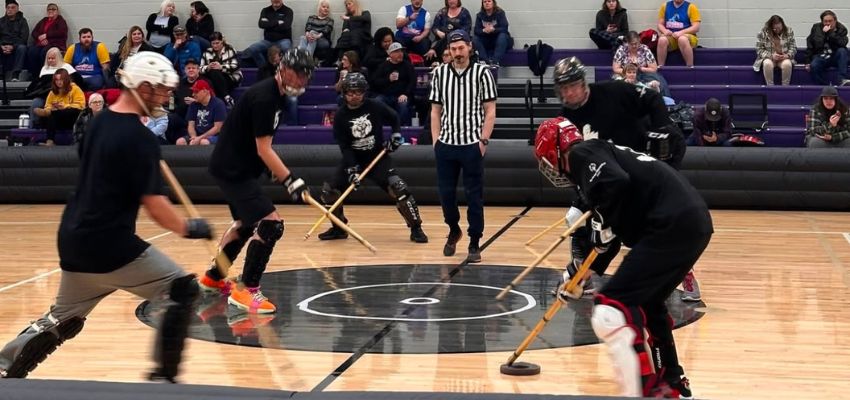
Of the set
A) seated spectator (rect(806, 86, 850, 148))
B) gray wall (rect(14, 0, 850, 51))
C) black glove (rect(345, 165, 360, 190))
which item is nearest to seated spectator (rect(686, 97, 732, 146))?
seated spectator (rect(806, 86, 850, 148))

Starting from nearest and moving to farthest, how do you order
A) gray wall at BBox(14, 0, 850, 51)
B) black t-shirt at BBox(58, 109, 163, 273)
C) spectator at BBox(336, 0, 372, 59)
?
1. black t-shirt at BBox(58, 109, 163, 273)
2. spectator at BBox(336, 0, 372, 59)
3. gray wall at BBox(14, 0, 850, 51)

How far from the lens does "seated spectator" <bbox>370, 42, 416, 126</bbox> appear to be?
16781 millimetres

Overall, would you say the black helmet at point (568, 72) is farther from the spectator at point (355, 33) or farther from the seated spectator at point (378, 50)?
the spectator at point (355, 33)

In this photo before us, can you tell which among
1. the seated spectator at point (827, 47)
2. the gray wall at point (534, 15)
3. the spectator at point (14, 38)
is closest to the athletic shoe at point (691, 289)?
the seated spectator at point (827, 47)

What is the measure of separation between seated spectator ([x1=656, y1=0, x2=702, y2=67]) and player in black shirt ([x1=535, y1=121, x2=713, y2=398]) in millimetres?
12150

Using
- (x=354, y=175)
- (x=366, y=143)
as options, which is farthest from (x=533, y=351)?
(x=366, y=143)

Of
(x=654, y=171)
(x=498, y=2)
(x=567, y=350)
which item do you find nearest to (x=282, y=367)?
(x=567, y=350)

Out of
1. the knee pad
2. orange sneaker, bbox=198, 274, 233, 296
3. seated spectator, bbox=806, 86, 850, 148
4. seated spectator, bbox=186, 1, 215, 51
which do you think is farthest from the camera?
seated spectator, bbox=186, 1, 215, 51

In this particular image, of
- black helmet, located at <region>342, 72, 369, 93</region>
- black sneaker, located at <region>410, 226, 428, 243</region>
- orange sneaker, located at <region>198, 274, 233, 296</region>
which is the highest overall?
black helmet, located at <region>342, 72, 369, 93</region>

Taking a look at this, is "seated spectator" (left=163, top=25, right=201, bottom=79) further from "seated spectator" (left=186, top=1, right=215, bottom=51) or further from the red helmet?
the red helmet

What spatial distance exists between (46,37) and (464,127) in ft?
36.6

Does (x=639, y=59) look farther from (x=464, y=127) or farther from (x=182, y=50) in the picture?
(x=182, y=50)

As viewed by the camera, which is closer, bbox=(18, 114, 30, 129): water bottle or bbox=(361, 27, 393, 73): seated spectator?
bbox=(361, 27, 393, 73): seated spectator

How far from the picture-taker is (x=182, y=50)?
61.1ft
